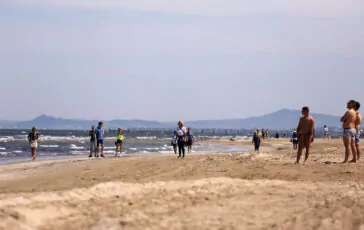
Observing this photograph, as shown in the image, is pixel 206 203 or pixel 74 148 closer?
pixel 206 203

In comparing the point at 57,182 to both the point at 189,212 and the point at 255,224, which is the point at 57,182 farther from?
the point at 255,224

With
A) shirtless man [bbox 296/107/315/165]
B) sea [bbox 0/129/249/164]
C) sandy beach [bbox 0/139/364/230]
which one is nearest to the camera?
sandy beach [bbox 0/139/364/230]

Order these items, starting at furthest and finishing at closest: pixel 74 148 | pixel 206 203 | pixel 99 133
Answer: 1. pixel 74 148
2. pixel 99 133
3. pixel 206 203

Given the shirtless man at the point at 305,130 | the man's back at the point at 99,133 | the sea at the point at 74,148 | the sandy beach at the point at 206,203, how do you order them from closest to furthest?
1. the sandy beach at the point at 206,203
2. the shirtless man at the point at 305,130
3. the man's back at the point at 99,133
4. the sea at the point at 74,148

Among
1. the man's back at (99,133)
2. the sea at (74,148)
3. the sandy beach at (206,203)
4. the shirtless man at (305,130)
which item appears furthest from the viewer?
the sea at (74,148)

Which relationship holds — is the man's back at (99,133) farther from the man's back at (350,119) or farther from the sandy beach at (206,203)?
the man's back at (350,119)

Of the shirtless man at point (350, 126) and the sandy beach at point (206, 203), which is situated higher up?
the shirtless man at point (350, 126)

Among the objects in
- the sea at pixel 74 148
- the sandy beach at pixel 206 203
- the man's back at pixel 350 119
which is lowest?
the sea at pixel 74 148

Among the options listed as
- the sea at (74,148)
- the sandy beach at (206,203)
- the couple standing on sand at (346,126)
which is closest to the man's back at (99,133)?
the sea at (74,148)

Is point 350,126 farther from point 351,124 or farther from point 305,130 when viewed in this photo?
point 305,130

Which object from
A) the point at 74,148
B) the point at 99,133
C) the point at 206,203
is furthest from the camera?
the point at 74,148

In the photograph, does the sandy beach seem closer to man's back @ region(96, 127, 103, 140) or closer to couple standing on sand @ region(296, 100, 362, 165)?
couple standing on sand @ region(296, 100, 362, 165)

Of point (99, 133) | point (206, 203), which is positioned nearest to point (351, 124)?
point (206, 203)

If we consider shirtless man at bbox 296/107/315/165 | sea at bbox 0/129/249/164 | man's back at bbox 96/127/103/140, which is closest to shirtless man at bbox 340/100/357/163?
shirtless man at bbox 296/107/315/165
